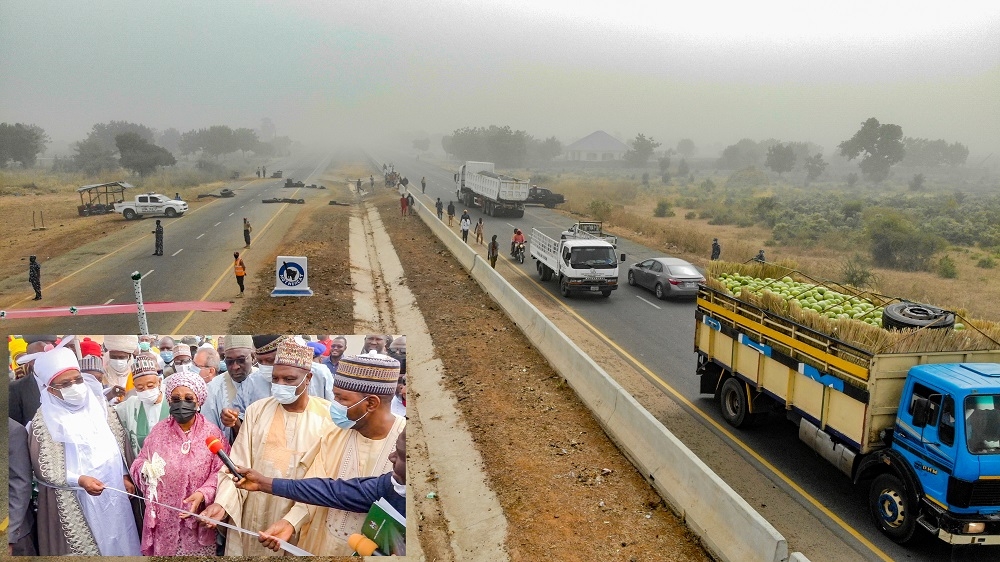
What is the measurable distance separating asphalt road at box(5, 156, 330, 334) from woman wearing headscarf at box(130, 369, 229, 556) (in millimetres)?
15397

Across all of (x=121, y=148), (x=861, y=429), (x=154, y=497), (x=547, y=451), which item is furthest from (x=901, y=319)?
(x=121, y=148)

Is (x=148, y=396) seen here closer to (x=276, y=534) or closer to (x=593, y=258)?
(x=276, y=534)

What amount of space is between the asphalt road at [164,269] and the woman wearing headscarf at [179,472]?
606 inches

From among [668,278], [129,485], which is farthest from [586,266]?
[129,485]

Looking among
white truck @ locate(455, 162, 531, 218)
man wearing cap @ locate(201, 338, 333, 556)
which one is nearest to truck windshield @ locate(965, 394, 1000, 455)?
man wearing cap @ locate(201, 338, 333, 556)

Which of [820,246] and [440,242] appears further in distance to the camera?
[820,246]

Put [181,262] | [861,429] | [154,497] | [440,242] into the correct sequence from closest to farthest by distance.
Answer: [154,497] < [861,429] < [181,262] < [440,242]

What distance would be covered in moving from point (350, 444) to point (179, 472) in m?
1.89

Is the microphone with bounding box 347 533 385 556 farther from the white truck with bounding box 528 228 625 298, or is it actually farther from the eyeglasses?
the white truck with bounding box 528 228 625 298

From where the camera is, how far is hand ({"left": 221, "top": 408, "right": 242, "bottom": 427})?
→ 8.36 meters

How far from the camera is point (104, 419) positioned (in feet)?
27.9

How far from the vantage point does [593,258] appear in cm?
2672

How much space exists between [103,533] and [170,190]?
77.1 meters

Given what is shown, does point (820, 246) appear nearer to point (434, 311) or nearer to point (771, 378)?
point (434, 311)
